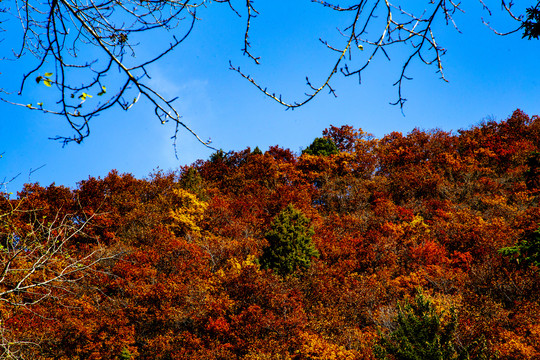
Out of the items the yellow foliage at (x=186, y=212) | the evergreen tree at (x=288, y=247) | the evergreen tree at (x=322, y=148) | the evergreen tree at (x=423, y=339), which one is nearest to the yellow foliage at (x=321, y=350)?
the evergreen tree at (x=423, y=339)

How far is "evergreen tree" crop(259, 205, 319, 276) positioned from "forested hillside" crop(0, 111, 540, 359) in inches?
2.8

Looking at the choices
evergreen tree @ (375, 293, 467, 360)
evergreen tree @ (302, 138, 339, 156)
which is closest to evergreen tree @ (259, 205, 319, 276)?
evergreen tree @ (375, 293, 467, 360)

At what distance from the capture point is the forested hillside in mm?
12375

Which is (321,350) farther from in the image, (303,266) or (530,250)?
(530,250)

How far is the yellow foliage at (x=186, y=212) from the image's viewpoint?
2652 centimetres

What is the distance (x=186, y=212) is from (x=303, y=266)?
12.4 m

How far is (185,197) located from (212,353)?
1648cm

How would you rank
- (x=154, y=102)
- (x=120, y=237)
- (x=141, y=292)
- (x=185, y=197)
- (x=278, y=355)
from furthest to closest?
(x=185, y=197), (x=120, y=237), (x=141, y=292), (x=278, y=355), (x=154, y=102)

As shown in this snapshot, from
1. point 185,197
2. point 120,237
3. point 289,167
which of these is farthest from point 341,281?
point 289,167

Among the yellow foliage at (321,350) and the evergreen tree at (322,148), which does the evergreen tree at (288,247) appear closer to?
the yellow foliage at (321,350)

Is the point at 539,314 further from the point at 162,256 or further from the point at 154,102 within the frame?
the point at 162,256

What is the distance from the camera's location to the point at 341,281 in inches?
764

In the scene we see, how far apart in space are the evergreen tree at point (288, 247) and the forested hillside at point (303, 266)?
0.07 meters

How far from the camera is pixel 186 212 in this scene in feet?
90.9
